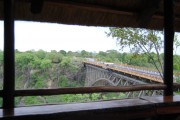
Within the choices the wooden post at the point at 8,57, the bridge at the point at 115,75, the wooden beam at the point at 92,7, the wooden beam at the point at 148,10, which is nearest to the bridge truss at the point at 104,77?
the bridge at the point at 115,75

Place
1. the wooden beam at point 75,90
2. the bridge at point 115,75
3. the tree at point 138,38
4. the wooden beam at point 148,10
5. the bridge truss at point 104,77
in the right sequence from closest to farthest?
the wooden beam at point 75,90, the wooden beam at point 148,10, the tree at point 138,38, the bridge at point 115,75, the bridge truss at point 104,77

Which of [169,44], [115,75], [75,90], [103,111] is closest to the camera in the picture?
[103,111]

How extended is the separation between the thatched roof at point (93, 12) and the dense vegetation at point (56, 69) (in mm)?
5930

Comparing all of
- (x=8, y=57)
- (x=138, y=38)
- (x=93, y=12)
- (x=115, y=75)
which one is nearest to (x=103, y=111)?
(x=8, y=57)

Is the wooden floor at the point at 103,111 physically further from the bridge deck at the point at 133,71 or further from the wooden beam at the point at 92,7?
the bridge deck at the point at 133,71

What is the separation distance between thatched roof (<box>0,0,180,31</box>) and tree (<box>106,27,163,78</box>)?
5.16m

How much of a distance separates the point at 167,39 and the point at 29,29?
10.9 metres

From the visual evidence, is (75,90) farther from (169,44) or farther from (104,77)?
(104,77)

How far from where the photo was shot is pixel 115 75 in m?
10.9

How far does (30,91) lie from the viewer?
201 cm

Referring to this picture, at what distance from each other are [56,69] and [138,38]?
4.25 metres

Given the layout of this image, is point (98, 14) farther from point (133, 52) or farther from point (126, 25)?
point (133, 52)

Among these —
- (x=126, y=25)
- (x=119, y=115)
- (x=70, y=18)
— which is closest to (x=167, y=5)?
(x=126, y=25)

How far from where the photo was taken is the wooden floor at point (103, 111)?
4.47 feet
